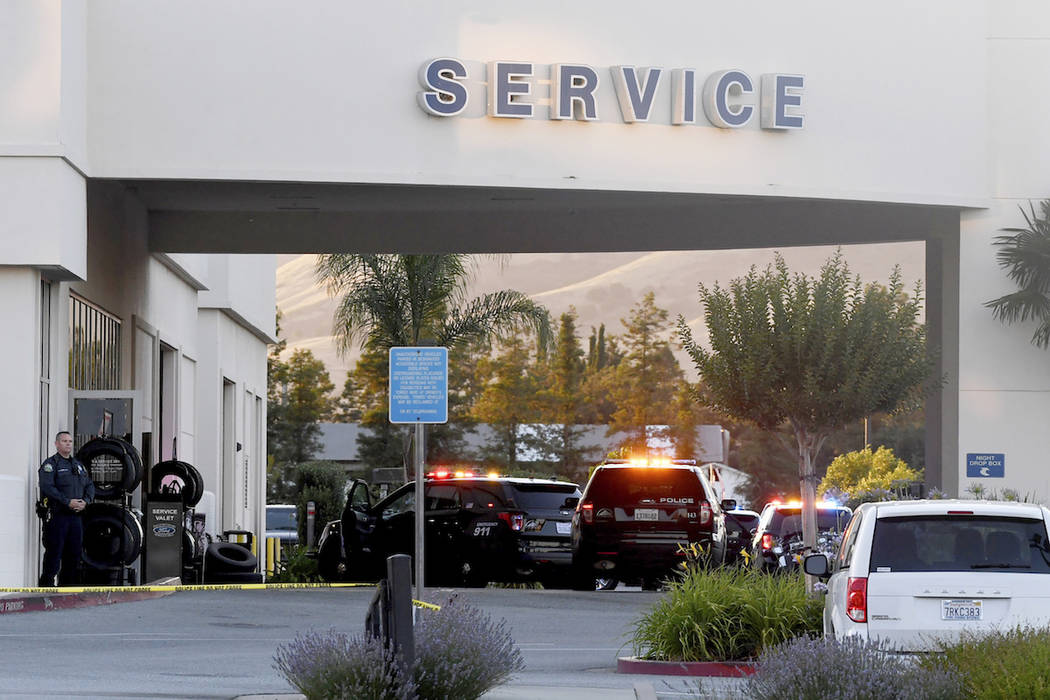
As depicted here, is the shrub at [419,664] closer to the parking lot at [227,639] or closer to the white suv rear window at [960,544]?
the parking lot at [227,639]

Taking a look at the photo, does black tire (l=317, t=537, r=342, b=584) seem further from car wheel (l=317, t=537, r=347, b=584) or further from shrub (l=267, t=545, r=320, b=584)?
shrub (l=267, t=545, r=320, b=584)

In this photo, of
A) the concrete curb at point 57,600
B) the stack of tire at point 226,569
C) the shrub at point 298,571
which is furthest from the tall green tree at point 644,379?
the concrete curb at point 57,600

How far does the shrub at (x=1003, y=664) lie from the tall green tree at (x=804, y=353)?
1074cm

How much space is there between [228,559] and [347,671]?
18.3 meters

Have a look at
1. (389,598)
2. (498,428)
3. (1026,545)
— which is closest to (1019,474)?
(1026,545)

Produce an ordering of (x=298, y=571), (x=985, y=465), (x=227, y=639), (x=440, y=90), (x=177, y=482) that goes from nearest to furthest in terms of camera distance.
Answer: (x=227, y=639), (x=440, y=90), (x=985, y=465), (x=177, y=482), (x=298, y=571)

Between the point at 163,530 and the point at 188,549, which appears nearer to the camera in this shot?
the point at 163,530

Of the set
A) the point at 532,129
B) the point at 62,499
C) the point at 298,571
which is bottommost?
the point at 298,571

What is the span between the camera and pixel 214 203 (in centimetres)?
2758

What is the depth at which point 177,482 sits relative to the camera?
26.9 metres

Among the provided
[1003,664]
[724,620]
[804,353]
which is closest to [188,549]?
[804,353]

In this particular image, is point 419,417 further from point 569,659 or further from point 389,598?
point 389,598

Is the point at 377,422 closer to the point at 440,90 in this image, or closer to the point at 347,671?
the point at 440,90

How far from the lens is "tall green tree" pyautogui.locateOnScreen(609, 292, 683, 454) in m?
77.7
